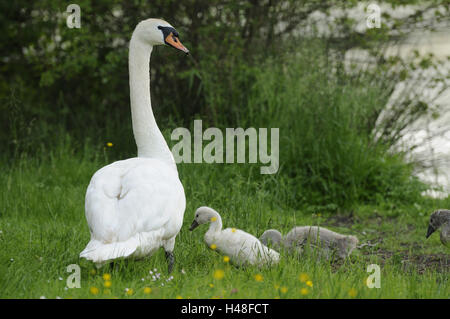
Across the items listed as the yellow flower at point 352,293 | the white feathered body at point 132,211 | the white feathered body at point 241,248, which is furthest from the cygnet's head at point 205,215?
the yellow flower at point 352,293

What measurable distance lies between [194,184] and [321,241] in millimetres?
1916

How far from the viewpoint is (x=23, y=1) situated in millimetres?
9953

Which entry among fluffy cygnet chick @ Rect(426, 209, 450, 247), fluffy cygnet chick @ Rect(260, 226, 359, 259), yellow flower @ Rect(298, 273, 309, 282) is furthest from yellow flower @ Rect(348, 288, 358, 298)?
fluffy cygnet chick @ Rect(426, 209, 450, 247)

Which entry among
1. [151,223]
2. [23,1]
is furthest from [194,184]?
[23,1]

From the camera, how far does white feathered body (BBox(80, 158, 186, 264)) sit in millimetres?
3650

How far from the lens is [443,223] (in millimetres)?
5527

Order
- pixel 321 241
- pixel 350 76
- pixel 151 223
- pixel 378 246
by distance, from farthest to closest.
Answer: pixel 350 76 → pixel 378 246 → pixel 321 241 → pixel 151 223

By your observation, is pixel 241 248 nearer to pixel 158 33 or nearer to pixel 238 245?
pixel 238 245

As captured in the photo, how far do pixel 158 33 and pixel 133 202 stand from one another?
5.16 feet

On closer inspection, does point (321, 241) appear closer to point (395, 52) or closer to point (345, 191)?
point (345, 191)

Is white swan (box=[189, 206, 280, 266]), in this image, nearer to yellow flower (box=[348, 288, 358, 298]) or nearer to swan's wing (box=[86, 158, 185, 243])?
swan's wing (box=[86, 158, 185, 243])

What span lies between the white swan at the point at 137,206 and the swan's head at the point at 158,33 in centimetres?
71

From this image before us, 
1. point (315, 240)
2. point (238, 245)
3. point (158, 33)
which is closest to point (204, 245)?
point (238, 245)

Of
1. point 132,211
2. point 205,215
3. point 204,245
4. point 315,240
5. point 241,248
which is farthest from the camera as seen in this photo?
point 315,240
